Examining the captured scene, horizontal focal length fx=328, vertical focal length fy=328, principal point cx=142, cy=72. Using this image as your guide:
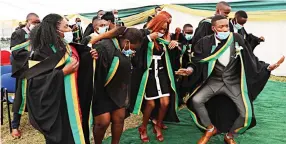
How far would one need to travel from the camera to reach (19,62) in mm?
4500

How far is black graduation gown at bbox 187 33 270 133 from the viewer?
3.91 m

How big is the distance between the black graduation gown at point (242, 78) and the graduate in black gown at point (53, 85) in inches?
63.4

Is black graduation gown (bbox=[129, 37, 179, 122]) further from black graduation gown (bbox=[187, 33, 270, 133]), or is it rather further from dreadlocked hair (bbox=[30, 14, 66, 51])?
dreadlocked hair (bbox=[30, 14, 66, 51])

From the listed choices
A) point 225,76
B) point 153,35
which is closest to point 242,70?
point 225,76

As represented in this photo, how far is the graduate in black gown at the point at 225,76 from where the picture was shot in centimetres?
384

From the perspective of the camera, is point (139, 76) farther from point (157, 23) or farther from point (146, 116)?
point (157, 23)

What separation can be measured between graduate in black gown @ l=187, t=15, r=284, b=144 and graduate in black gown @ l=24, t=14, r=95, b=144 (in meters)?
1.59

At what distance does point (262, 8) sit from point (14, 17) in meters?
8.36

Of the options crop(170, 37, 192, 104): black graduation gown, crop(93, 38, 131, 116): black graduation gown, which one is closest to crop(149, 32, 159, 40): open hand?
crop(170, 37, 192, 104): black graduation gown

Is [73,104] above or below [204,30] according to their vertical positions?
below

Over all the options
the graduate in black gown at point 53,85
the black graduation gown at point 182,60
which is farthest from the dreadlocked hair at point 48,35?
the black graduation gown at point 182,60

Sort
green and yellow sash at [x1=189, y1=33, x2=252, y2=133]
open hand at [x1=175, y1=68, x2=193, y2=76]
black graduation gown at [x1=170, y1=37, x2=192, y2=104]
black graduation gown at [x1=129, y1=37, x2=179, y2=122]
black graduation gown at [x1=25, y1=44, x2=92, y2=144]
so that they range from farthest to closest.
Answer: black graduation gown at [x1=170, y1=37, x2=192, y2=104]
black graduation gown at [x1=129, y1=37, x2=179, y2=122]
open hand at [x1=175, y1=68, x2=193, y2=76]
green and yellow sash at [x1=189, y1=33, x2=252, y2=133]
black graduation gown at [x1=25, y1=44, x2=92, y2=144]

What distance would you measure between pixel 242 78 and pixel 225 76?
0.20 metres

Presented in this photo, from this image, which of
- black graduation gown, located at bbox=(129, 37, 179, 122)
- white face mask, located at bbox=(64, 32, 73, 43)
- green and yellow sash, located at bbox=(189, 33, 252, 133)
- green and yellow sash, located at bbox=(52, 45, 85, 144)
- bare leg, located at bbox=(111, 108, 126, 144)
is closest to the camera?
green and yellow sash, located at bbox=(52, 45, 85, 144)
